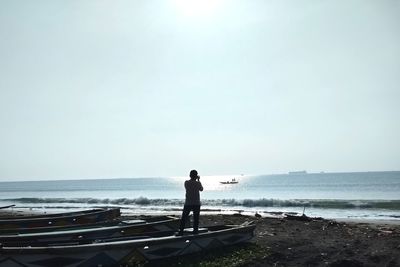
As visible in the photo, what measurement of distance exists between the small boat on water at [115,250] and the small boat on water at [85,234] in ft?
2.47

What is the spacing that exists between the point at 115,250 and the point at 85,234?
274 cm

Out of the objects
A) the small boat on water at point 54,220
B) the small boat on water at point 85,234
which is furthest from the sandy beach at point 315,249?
the small boat on water at point 54,220

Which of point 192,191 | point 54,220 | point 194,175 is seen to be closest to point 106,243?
point 192,191

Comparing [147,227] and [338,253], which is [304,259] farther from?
[147,227]

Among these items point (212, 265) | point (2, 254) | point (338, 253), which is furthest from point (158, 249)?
point (338, 253)

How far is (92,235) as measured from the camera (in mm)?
11578

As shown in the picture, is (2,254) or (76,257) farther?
(76,257)

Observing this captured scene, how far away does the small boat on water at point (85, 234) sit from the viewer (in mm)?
10188

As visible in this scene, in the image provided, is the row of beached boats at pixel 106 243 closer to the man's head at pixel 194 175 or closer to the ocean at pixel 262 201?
the man's head at pixel 194 175

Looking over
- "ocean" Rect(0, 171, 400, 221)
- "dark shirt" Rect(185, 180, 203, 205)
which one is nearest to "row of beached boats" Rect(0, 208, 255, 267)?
"dark shirt" Rect(185, 180, 203, 205)

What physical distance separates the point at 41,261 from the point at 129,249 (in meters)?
2.02

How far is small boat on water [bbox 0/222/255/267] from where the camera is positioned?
820 cm

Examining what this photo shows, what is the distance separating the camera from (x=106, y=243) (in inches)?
367

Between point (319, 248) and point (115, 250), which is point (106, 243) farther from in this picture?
point (319, 248)
